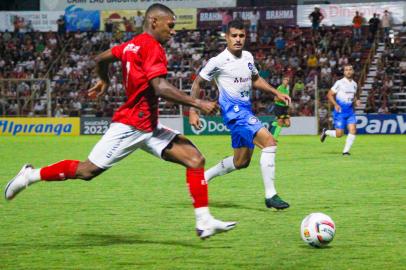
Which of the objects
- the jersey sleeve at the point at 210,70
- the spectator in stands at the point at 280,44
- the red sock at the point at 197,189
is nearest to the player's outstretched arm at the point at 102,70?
the red sock at the point at 197,189

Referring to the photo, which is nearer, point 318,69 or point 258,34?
point 318,69

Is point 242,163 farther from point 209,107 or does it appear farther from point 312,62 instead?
point 312,62

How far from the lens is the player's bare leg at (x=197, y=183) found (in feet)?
23.9

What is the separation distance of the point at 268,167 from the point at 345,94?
422 inches

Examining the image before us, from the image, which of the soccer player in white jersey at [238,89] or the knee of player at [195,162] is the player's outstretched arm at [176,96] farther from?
the soccer player in white jersey at [238,89]

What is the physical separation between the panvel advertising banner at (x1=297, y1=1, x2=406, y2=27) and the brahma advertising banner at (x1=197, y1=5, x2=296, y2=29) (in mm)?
528

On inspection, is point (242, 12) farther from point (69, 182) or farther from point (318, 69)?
point (69, 182)

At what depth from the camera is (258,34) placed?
39.8 metres

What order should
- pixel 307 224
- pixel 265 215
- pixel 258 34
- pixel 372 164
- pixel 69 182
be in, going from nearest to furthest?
pixel 307 224 < pixel 265 215 < pixel 69 182 < pixel 372 164 < pixel 258 34

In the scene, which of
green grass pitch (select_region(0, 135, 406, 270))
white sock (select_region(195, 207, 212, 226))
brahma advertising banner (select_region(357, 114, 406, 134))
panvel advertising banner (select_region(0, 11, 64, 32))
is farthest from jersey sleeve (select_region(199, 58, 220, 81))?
panvel advertising banner (select_region(0, 11, 64, 32))

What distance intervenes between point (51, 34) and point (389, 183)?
31.7 metres

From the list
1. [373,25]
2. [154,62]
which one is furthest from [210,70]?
[373,25]

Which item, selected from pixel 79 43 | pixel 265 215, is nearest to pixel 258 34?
pixel 79 43

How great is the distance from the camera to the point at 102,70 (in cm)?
822
